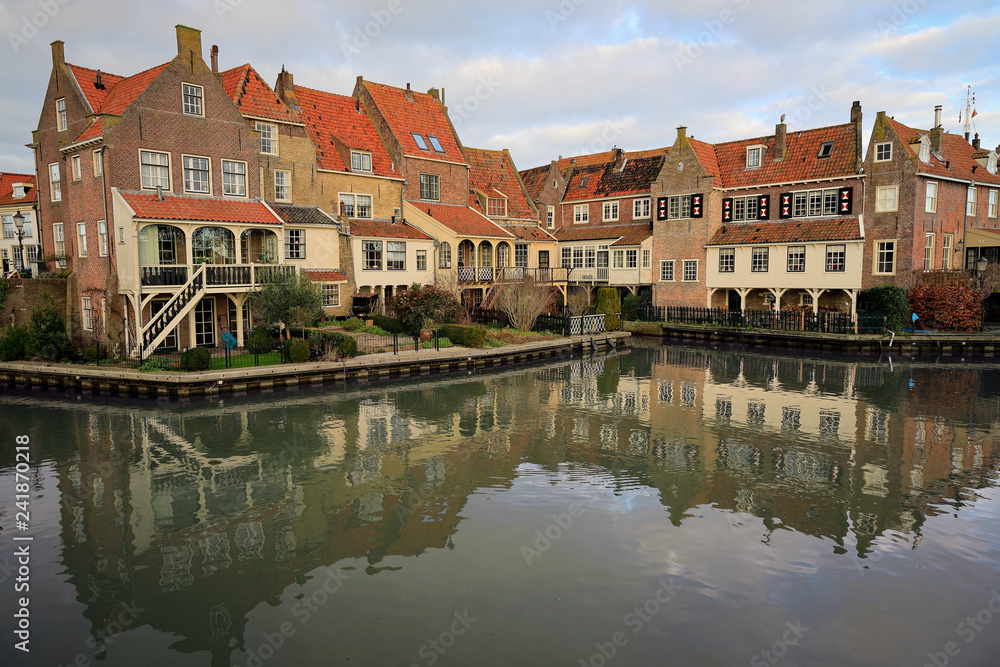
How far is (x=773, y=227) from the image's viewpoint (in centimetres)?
3994

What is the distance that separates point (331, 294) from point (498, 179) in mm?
20192

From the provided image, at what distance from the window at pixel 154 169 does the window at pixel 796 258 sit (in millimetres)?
33861

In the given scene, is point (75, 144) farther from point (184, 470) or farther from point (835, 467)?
point (835, 467)

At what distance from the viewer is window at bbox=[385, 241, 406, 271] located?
1442 inches

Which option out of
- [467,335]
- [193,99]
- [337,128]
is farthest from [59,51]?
[467,335]

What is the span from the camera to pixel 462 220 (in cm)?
4178

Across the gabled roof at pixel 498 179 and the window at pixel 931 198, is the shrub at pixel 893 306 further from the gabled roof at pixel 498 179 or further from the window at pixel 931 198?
the gabled roof at pixel 498 179

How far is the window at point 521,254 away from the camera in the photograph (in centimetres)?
4728

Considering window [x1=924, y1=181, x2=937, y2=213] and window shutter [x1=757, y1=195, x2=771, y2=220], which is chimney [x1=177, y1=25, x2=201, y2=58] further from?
window [x1=924, y1=181, x2=937, y2=213]

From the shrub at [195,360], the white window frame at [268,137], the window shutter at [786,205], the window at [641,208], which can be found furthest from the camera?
the window at [641,208]

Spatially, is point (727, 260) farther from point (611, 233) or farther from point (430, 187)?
point (430, 187)

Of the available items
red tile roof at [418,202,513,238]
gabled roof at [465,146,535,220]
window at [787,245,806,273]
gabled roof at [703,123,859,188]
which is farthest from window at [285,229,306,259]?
window at [787,245,806,273]

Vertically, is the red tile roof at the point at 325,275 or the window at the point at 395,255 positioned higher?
the window at the point at 395,255

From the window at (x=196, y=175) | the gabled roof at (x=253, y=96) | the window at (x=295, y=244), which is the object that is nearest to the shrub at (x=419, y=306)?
the window at (x=295, y=244)
